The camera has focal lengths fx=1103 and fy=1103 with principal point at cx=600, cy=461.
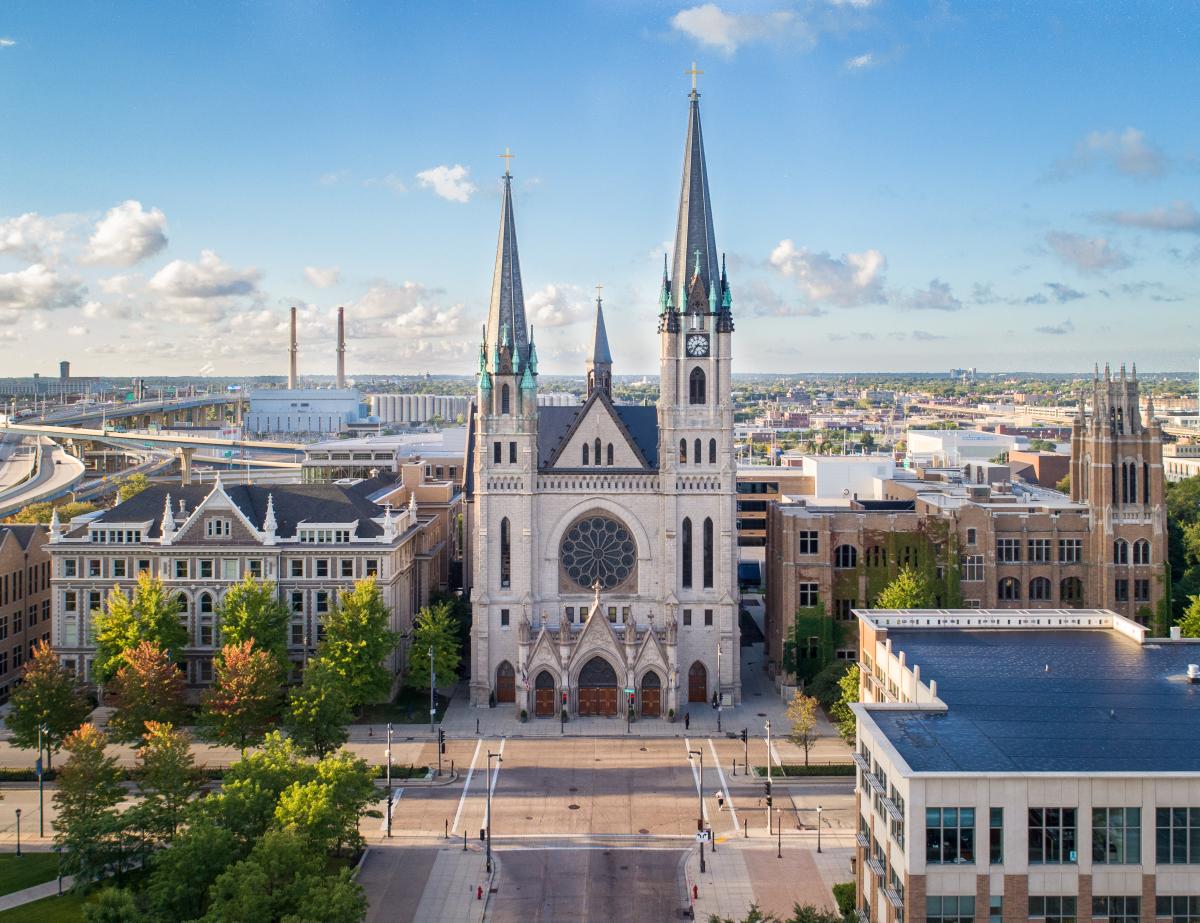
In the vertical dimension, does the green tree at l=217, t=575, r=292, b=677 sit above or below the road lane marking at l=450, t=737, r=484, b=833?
above

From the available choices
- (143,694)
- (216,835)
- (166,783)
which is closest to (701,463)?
(143,694)

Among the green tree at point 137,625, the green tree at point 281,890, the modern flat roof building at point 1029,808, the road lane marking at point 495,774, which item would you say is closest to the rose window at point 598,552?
the road lane marking at point 495,774

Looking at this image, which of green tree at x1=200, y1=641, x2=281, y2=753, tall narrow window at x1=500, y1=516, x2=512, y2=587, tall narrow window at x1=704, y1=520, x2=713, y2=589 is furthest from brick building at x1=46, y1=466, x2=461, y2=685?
tall narrow window at x1=704, y1=520, x2=713, y2=589

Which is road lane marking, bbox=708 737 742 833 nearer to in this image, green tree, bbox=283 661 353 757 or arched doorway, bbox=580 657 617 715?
arched doorway, bbox=580 657 617 715

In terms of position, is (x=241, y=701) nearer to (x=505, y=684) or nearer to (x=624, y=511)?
(x=505, y=684)

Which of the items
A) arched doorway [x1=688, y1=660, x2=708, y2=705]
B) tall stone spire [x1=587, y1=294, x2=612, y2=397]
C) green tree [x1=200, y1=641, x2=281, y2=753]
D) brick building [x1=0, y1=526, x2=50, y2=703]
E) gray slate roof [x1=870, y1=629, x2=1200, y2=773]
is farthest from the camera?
tall stone spire [x1=587, y1=294, x2=612, y2=397]
